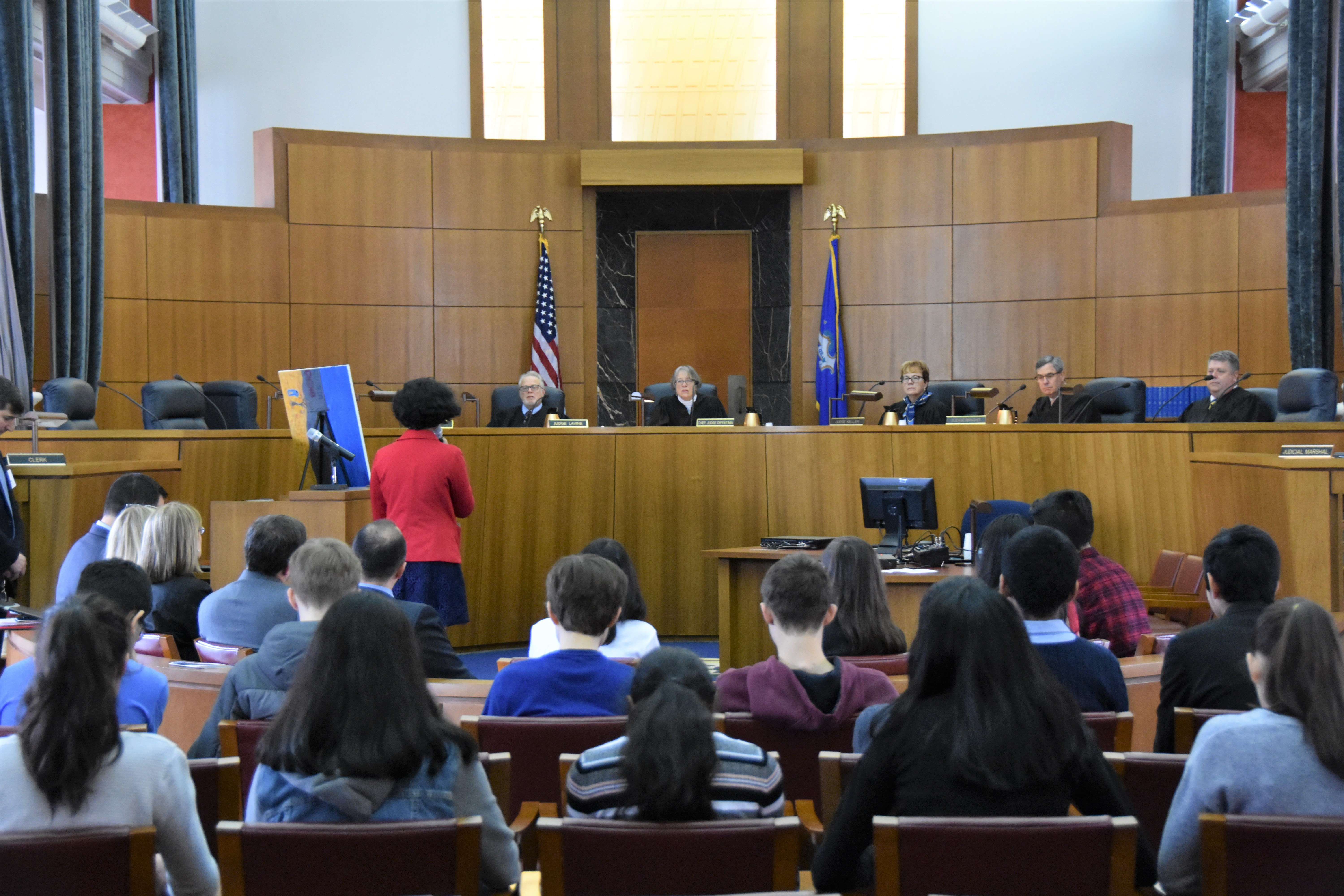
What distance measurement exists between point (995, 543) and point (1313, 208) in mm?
6395

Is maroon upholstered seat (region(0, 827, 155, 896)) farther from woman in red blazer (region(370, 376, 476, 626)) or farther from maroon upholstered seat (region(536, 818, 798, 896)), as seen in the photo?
woman in red blazer (region(370, 376, 476, 626))

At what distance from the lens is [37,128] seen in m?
9.25

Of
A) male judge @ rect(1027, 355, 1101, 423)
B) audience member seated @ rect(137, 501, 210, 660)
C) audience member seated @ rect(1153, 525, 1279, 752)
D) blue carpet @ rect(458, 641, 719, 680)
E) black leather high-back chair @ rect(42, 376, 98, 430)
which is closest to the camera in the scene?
audience member seated @ rect(1153, 525, 1279, 752)

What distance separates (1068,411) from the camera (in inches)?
263

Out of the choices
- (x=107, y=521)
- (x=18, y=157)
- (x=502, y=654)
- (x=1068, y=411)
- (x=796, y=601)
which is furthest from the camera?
(x=18, y=157)

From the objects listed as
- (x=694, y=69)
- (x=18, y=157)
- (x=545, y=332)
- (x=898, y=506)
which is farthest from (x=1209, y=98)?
(x=18, y=157)

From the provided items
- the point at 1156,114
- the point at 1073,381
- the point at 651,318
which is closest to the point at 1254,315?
the point at 1073,381

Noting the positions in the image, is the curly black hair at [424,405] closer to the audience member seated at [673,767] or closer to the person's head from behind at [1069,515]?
the person's head from behind at [1069,515]

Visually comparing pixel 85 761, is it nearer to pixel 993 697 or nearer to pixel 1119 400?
pixel 993 697

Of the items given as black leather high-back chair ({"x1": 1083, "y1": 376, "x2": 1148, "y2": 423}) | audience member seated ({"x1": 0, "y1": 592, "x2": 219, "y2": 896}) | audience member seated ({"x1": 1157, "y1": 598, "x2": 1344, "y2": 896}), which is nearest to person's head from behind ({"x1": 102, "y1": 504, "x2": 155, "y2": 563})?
audience member seated ({"x1": 0, "y1": 592, "x2": 219, "y2": 896})

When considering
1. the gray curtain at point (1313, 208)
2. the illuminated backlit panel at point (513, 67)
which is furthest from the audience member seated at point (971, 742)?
the illuminated backlit panel at point (513, 67)

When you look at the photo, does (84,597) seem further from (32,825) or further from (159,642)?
(159,642)

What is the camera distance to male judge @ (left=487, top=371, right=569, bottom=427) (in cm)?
730

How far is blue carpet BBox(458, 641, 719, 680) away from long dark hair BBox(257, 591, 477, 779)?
4009 millimetres
